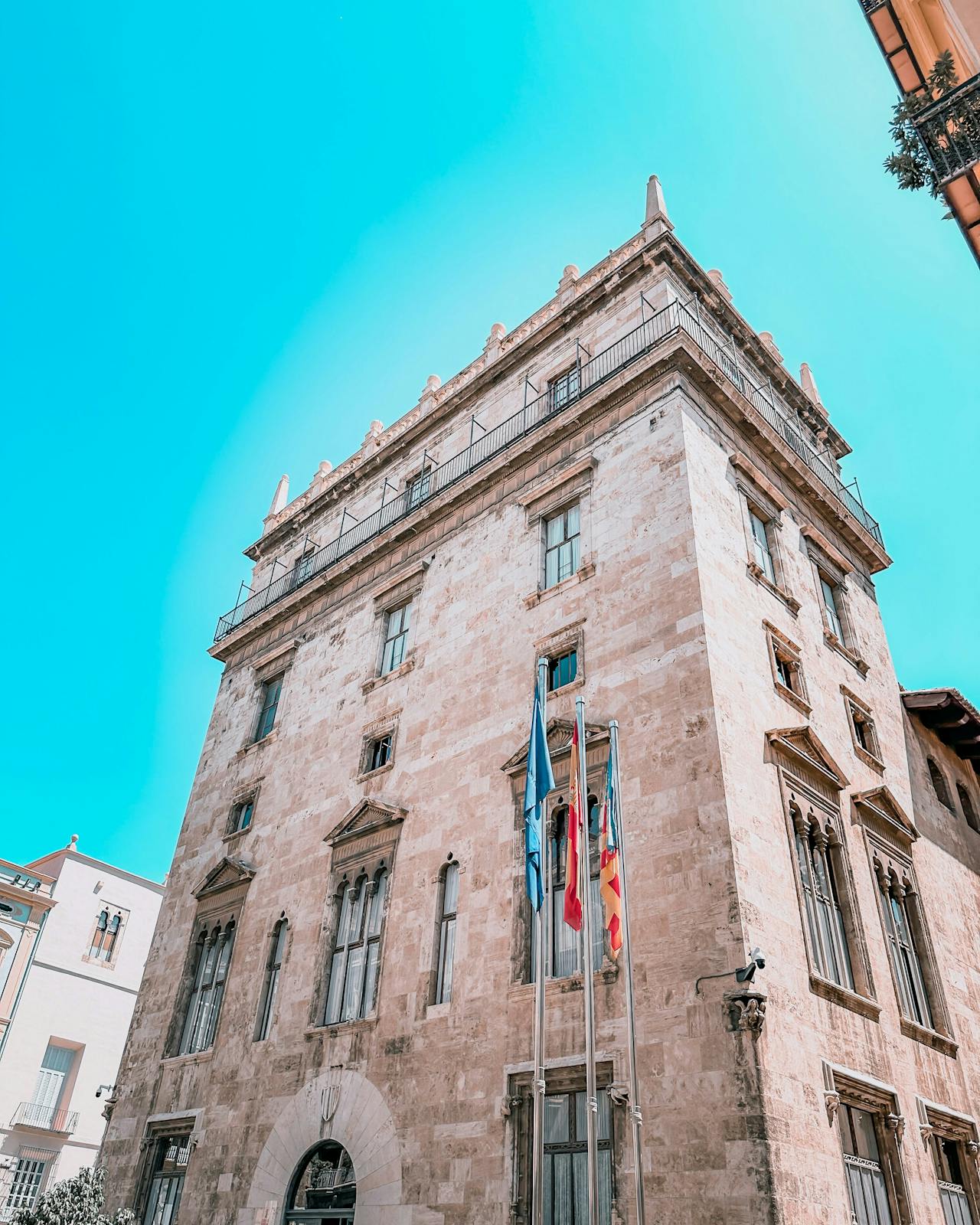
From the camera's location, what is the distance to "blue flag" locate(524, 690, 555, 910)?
11.8 metres

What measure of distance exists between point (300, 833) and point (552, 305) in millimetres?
14494

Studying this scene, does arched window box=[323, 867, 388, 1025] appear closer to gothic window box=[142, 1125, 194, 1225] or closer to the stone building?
the stone building

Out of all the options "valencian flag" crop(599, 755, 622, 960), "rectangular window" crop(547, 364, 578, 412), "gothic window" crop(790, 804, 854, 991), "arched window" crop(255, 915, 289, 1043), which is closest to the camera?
"valencian flag" crop(599, 755, 622, 960)

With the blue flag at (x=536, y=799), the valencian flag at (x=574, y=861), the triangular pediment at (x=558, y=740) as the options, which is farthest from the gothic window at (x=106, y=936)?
the valencian flag at (x=574, y=861)

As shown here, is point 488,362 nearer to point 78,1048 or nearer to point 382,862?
point 382,862

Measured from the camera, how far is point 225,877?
21.4 metres

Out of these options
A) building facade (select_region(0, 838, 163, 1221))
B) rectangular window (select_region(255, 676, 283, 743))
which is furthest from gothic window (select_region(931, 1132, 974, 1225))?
building facade (select_region(0, 838, 163, 1221))

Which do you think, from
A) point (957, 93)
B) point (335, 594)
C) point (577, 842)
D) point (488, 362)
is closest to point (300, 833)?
point (335, 594)

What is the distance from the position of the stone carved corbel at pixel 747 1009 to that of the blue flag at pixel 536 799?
2.64m

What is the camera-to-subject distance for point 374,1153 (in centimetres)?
1446

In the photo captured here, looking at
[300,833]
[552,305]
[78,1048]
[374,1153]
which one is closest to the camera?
[374,1153]

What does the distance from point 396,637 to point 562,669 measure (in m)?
6.11

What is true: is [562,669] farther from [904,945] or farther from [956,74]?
[956,74]

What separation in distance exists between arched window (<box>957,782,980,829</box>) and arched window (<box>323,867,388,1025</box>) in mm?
14581
